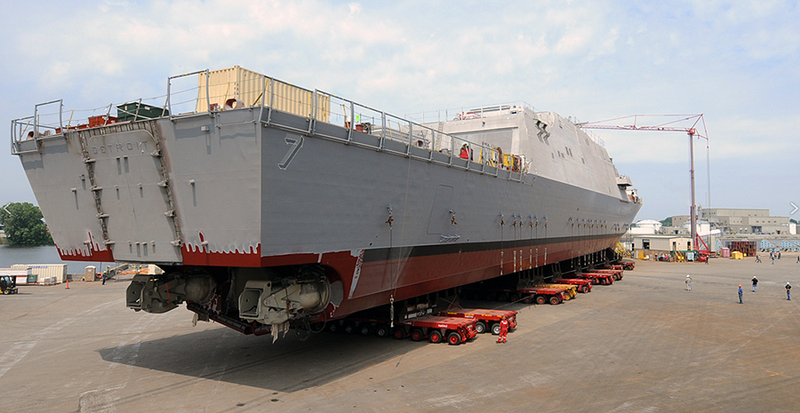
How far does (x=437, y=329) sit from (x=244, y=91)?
9.86 meters

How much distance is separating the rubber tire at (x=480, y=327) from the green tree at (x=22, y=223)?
93.1 metres

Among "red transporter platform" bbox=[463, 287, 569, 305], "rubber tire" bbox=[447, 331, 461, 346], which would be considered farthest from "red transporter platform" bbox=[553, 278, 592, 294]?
"rubber tire" bbox=[447, 331, 461, 346]

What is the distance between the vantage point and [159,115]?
452 inches

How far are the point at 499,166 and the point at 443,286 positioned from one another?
5.44m

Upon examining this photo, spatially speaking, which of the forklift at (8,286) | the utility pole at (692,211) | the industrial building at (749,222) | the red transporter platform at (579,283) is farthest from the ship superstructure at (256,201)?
the industrial building at (749,222)

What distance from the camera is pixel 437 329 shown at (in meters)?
16.4

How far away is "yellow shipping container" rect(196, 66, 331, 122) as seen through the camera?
35.4 feet

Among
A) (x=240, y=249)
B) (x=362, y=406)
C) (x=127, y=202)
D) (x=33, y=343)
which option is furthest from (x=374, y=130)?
(x=33, y=343)

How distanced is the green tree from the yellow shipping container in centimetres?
9381

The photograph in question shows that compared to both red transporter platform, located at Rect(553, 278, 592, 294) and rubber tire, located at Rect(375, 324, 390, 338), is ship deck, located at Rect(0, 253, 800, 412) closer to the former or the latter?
rubber tire, located at Rect(375, 324, 390, 338)

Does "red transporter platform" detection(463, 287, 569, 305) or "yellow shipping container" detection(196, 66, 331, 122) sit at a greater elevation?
"yellow shipping container" detection(196, 66, 331, 122)

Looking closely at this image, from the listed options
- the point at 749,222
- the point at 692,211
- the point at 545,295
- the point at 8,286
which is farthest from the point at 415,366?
the point at 749,222

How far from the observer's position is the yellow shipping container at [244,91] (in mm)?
10805

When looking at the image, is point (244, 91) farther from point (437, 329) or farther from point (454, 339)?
point (454, 339)
